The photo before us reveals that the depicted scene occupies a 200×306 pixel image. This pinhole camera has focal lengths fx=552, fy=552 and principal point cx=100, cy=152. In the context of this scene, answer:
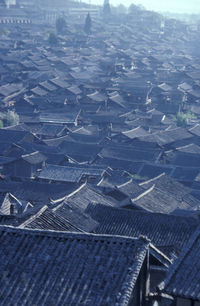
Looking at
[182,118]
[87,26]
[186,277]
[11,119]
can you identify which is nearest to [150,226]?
[186,277]

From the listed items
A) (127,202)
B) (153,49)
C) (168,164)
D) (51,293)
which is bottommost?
(153,49)

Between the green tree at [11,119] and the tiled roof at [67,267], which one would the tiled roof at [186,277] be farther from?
the green tree at [11,119]

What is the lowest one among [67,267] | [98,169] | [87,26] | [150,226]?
[87,26]

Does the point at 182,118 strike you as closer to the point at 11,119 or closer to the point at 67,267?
the point at 11,119

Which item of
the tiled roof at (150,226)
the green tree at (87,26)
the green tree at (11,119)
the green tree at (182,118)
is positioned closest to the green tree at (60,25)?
the green tree at (87,26)

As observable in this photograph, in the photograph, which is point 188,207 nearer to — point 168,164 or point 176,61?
point 168,164

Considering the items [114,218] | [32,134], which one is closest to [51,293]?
[114,218]
